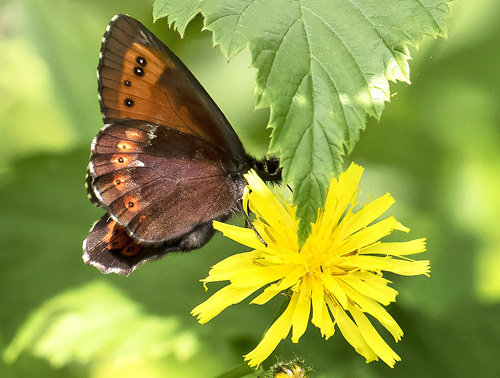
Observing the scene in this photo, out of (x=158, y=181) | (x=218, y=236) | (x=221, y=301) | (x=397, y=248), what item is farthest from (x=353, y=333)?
(x=218, y=236)

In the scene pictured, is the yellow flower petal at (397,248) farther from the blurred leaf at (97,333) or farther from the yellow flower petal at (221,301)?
the blurred leaf at (97,333)

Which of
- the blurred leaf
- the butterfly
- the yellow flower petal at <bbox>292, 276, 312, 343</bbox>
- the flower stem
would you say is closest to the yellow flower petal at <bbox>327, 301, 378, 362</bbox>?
the yellow flower petal at <bbox>292, 276, 312, 343</bbox>

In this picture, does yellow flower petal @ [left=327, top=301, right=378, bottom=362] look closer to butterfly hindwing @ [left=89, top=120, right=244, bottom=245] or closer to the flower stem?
the flower stem

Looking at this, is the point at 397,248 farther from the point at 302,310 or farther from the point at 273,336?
the point at 273,336

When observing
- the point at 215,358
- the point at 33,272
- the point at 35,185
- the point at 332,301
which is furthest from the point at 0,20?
the point at 332,301

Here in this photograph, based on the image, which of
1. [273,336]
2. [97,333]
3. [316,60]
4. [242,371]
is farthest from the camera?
[97,333]

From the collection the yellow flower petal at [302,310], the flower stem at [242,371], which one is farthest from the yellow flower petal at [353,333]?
the flower stem at [242,371]

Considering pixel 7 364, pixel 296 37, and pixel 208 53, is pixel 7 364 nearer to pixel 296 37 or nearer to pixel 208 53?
pixel 208 53
